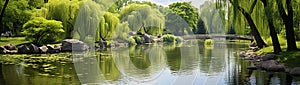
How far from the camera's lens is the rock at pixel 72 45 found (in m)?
21.8

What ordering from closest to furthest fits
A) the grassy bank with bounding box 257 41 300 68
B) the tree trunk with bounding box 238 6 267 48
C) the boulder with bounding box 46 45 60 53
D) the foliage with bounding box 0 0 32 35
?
the grassy bank with bounding box 257 41 300 68 < the tree trunk with bounding box 238 6 267 48 < the boulder with bounding box 46 45 60 53 < the foliage with bounding box 0 0 32 35

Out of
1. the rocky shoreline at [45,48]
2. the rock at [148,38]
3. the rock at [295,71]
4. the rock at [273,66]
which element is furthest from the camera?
the rock at [148,38]

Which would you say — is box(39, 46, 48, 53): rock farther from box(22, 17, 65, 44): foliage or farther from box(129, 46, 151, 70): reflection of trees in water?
box(129, 46, 151, 70): reflection of trees in water

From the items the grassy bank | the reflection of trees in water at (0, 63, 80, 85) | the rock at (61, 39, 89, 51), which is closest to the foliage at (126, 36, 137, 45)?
the rock at (61, 39, 89, 51)

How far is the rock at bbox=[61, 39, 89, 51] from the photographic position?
21.8 metres

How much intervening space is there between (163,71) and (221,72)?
1734mm

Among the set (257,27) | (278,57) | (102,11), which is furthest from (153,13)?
(278,57)

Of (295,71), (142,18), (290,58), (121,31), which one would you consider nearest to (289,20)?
(290,58)

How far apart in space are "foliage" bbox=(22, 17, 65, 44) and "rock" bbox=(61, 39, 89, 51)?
1.00 m

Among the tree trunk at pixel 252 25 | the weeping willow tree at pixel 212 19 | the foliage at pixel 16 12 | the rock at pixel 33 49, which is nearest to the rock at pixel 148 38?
the weeping willow tree at pixel 212 19

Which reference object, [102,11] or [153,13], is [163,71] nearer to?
[102,11]

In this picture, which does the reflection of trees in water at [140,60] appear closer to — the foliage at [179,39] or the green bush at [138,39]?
the green bush at [138,39]

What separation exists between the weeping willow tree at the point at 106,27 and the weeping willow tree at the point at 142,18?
154 inches

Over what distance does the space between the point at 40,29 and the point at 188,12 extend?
24.6 metres
